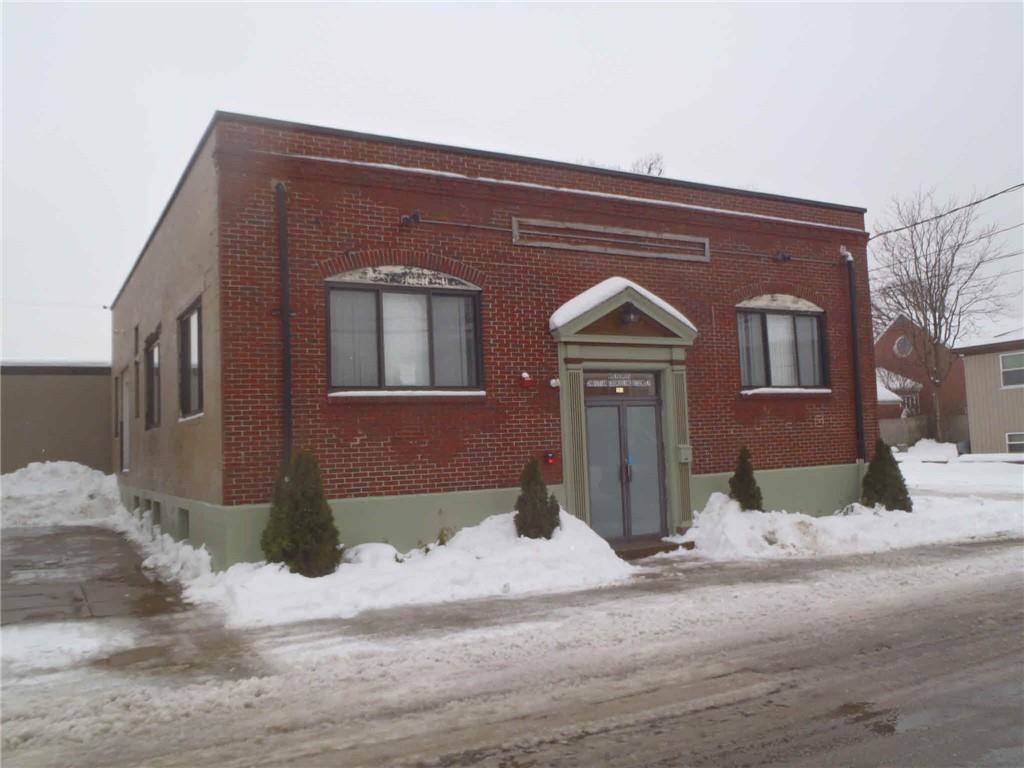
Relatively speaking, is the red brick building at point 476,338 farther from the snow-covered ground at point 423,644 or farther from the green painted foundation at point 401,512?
the snow-covered ground at point 423,644

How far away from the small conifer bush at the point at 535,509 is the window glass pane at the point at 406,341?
205 cm

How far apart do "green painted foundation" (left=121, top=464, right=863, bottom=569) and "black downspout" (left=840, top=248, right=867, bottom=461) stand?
1.17 meters

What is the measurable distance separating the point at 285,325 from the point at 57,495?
1374cm

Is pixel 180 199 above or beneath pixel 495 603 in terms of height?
above

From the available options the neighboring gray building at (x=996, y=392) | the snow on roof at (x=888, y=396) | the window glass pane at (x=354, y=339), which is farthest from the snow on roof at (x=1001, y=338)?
the window glass pane at (x=354, y=339)

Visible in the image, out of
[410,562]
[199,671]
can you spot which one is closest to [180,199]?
[410,562]

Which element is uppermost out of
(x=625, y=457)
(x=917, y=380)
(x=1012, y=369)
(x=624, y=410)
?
(x=917, y=380)

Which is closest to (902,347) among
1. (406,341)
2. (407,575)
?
(406,341)

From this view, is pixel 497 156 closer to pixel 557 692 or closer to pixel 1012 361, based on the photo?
pixel 557 692

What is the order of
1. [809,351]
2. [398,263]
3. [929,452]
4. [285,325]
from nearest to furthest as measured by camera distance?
[285,325], [398,263], [809,351], [929,452]

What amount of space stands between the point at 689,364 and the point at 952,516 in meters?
5.30

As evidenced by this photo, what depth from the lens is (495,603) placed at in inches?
353

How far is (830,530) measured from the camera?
13008mm

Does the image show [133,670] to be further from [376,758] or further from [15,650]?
[376,758]
